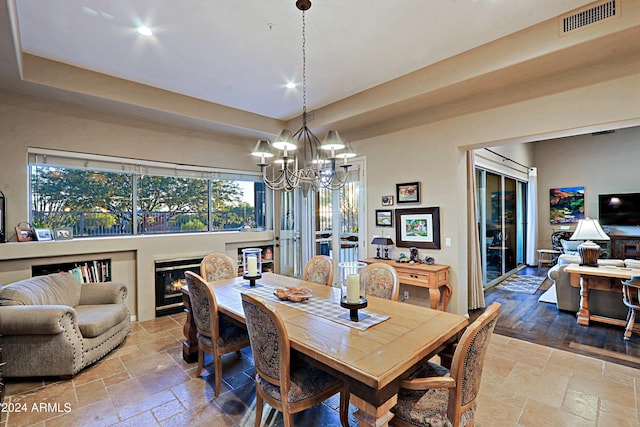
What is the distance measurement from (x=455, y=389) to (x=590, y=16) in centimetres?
307

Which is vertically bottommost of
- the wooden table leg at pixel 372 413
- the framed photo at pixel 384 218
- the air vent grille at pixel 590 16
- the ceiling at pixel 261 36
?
the wooden table leg at pixel 372 413

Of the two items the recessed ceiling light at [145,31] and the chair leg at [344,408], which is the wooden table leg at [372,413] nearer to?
the chair leg at [344,408]

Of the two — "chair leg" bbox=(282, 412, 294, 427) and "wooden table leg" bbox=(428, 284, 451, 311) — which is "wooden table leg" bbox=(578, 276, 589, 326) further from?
"chair leg" bbox=(282, 412, 294, 427)

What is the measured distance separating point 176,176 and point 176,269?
148 centimetres

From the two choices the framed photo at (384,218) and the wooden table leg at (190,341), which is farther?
the framed photo at (384,218)

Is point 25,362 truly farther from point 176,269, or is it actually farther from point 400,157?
point 400,157

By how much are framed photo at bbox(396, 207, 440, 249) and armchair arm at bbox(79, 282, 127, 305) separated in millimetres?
3734

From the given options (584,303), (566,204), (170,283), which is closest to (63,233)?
(170,283)

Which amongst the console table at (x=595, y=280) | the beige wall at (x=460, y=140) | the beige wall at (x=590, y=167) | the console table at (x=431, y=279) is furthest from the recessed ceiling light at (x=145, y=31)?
the beige wall at (x=590, y=167)

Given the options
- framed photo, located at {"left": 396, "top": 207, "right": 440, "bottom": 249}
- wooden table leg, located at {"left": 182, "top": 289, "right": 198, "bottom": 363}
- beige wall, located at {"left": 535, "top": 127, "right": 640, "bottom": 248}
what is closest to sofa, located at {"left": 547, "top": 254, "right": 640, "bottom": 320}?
framed photo, located at {"left": 396, "top": 207, "right": 440, "bottom": 249}

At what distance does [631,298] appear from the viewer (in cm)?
347

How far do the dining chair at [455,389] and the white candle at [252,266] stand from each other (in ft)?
6.13

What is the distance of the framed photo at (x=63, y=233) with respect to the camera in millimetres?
3781

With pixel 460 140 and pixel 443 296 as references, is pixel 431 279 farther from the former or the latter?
pixel 460 140
